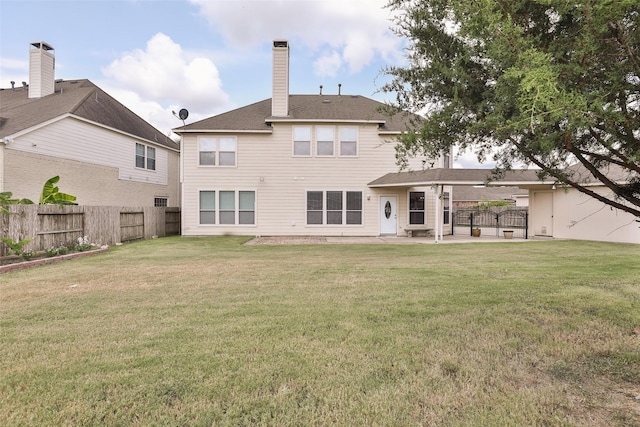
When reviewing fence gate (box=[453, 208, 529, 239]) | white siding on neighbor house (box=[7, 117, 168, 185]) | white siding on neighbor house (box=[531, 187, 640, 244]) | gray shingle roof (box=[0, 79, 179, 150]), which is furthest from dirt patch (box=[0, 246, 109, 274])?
fence gate (box=[453, 208, 529, 239])

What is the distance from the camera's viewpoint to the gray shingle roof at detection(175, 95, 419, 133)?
1756 centimetres

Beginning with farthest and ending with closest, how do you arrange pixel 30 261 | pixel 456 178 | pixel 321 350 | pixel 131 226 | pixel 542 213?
pixel 542 213
pixel 131 226
pixel 456 178
pixel 30 261
pixel 321 350

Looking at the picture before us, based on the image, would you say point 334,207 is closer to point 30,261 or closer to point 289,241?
point 289,241

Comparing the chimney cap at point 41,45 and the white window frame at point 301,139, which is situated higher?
the chimney cap at point 41,45

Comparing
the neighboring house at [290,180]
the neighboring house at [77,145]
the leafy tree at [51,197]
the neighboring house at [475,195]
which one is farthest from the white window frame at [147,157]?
the neighboring house at [475,195]

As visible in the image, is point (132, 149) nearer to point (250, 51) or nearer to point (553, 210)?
point (250, 51)

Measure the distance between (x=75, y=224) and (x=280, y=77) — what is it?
37.0 feet

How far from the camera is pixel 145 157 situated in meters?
20.6

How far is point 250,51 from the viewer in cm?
1767

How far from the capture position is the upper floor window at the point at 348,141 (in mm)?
17766

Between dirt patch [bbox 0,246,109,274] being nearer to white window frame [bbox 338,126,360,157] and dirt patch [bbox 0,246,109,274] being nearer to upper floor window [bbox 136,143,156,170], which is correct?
upper floor window [bbox 136,143,156,170]

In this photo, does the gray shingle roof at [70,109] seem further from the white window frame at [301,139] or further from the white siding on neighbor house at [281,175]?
the white window frame at [301,139]

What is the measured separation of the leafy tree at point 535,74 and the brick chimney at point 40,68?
21099mm

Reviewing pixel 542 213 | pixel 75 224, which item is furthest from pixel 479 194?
pixel 75 224
